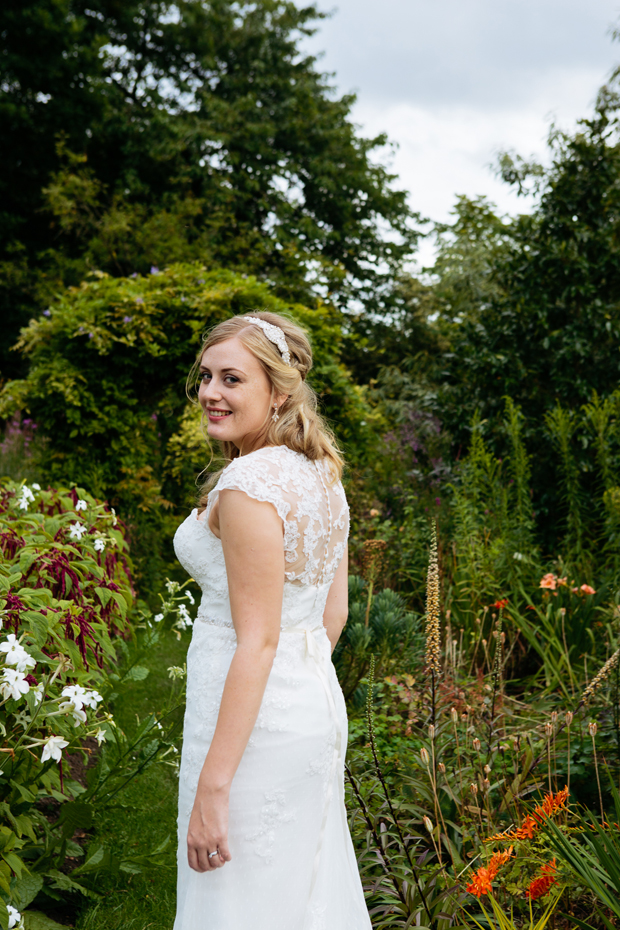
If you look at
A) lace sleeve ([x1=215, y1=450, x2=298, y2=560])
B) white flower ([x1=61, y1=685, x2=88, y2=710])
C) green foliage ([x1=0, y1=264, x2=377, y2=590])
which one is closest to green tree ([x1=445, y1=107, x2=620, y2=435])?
green foliage ([x1=0, y1=264, x2=377, y2=590])

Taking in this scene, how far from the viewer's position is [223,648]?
1.57 meters

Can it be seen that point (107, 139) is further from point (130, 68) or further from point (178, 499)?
point (178, 499)

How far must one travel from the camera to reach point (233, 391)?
1686 mm

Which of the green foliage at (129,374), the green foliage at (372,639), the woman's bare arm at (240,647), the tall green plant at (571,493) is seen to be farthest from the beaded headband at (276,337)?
the green foliage at (129,374)

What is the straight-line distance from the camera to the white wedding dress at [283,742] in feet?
4.83

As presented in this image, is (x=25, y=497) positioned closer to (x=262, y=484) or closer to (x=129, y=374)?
(x=262, y=484)

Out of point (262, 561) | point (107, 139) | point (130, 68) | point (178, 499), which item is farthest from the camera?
point (130, 68)

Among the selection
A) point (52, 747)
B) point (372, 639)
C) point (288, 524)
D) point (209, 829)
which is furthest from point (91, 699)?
point (372, 639)

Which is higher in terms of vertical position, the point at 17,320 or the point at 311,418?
the point at 17,320

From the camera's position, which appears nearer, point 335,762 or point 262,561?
point 262,561

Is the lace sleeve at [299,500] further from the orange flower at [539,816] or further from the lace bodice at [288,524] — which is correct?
the orange flower at [539,816]

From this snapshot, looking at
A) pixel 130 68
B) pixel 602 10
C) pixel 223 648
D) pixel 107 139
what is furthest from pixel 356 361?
pixel 223 648

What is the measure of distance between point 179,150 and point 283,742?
14.7 metres

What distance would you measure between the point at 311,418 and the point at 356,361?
48.5 ft
